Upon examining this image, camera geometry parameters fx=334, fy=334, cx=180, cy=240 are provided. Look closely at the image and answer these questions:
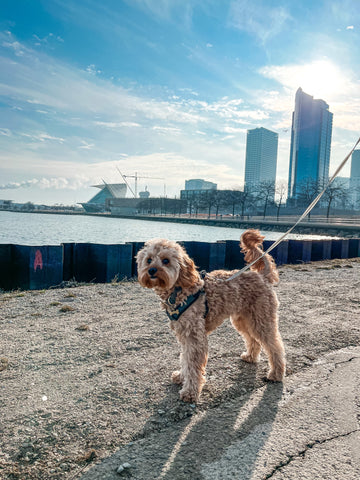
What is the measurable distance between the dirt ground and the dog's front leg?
0.37 feet

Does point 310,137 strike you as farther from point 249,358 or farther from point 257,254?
point 249,358

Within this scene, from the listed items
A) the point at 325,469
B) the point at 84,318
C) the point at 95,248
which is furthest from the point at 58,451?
the point at 95,248

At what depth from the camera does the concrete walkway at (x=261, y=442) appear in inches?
92.5

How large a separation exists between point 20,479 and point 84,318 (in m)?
3.60

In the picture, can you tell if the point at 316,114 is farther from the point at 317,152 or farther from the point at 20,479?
the point at 20,479

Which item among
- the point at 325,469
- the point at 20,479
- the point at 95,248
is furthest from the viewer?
the point at 95,248

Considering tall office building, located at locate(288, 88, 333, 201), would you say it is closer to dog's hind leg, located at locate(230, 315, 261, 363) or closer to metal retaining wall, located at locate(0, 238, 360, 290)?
metal retaining wall, located at locate(0, 238, 360, 290)

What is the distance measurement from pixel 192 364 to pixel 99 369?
3.71 ft

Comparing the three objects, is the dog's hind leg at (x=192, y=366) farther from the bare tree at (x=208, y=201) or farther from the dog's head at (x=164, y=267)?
the bare tree at (x=208, y=201)

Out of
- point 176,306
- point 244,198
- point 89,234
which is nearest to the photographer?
point 176,306

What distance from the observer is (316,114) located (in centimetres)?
16350

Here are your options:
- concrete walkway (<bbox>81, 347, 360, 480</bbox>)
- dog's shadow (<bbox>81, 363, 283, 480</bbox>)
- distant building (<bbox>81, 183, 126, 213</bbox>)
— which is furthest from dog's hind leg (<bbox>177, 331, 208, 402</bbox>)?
distant building (<bbox>81, 183, 126, 213</bbox>)

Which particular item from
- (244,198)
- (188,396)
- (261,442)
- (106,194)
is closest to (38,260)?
(188,396)

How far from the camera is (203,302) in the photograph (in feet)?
12.0
